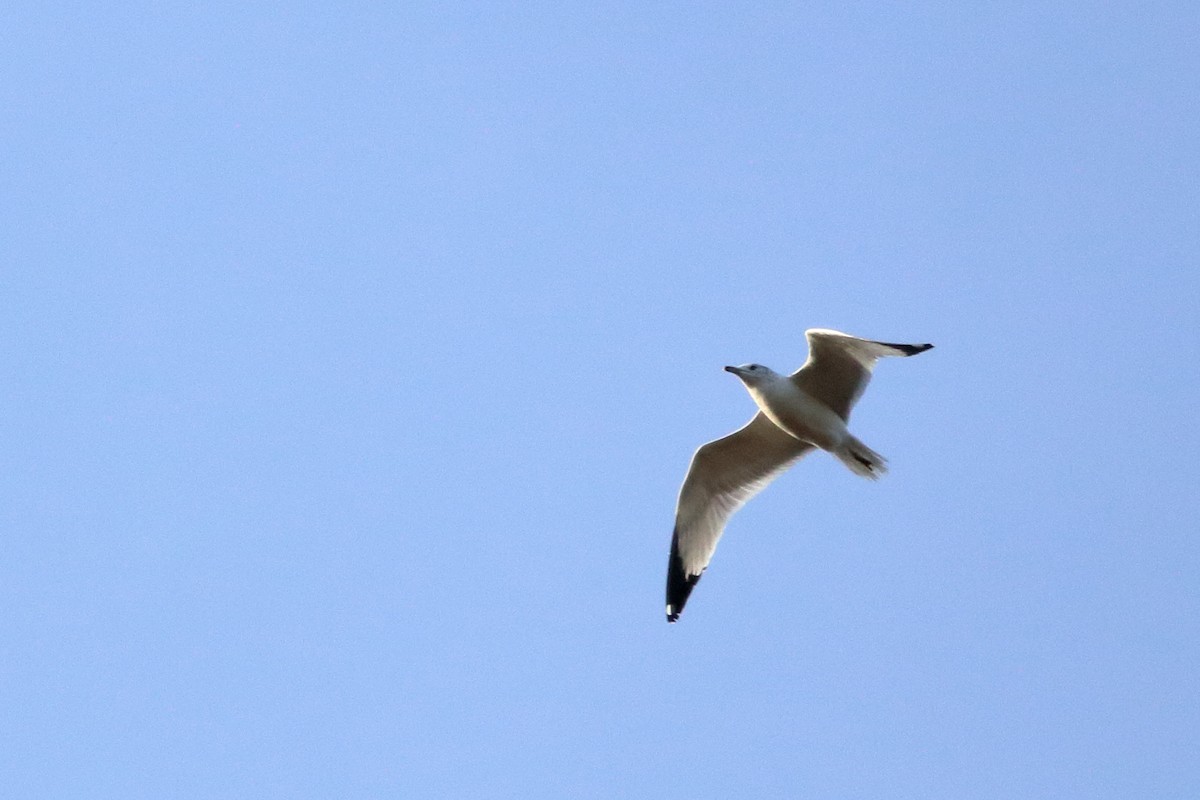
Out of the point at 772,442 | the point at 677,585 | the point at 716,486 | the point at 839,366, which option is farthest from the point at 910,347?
the point at 677,585

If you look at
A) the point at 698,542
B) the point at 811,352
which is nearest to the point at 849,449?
the point at 811,352

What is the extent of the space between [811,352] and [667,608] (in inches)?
112

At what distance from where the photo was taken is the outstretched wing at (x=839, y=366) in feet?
36.8

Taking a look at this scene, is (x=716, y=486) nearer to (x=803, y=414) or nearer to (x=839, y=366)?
(x=803, y=414)

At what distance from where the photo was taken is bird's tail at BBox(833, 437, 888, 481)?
11.6m

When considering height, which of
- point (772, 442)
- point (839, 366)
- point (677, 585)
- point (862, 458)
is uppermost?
point (772, 442)

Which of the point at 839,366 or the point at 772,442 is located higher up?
the point at 772,442

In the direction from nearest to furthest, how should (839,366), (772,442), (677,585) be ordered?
(839,366)
(772,442)
(677,585)

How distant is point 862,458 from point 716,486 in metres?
1.54

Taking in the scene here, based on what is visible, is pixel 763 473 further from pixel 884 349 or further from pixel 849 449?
pixel 884 349

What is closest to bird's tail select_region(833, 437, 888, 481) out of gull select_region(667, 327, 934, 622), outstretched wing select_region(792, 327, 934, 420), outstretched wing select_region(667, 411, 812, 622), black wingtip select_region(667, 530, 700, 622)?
gull select_region(667, 327, 934, 622)

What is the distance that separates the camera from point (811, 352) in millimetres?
11492

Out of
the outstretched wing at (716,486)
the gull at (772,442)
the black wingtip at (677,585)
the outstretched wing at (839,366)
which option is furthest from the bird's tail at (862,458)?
the black wingtip at (677,585)

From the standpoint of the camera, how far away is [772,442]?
12484 mm
